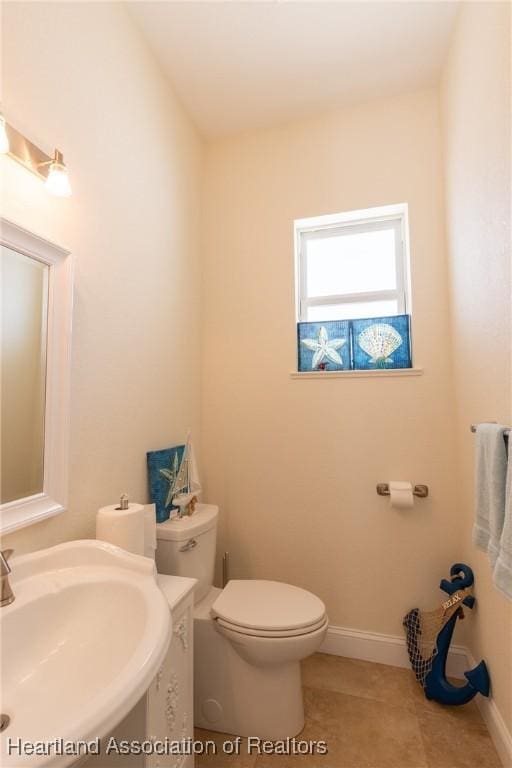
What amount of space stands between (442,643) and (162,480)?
136cm

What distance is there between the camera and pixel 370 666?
1.75m

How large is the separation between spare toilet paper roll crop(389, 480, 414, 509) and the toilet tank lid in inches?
33.0

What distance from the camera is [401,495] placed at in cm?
172

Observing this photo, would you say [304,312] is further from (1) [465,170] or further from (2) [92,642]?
(2) [92,642]

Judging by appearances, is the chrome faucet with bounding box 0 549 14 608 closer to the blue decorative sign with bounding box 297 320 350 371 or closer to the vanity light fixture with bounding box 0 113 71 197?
the vanity light fixture with bounding box 0 113 71 197

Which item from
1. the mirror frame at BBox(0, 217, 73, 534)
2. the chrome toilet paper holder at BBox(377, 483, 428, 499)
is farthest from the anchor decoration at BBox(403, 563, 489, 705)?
the mirror frame at BBox(0, 217, 73, 534)

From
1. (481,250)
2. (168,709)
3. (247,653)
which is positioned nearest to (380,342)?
(481,250)

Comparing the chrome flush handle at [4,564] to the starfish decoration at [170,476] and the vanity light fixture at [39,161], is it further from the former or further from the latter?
the vanity light fixture at [39,161]

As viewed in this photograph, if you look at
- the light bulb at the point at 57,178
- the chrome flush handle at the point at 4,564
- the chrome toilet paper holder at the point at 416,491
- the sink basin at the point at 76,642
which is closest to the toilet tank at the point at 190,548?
the sink basin at the point at 76,642

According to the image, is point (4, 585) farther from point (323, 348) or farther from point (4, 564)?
point (323, 348)

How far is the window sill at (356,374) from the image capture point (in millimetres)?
1834

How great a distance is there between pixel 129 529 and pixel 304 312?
4.98 ft

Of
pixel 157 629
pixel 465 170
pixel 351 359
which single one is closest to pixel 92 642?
pixel 157 629

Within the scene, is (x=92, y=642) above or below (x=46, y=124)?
below
